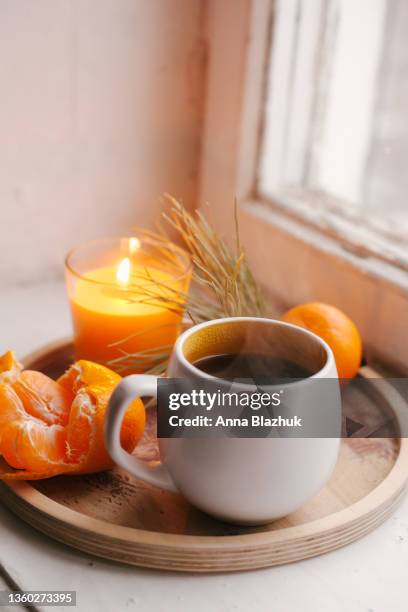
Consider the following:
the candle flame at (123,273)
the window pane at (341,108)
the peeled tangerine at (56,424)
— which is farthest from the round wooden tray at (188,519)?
the window pane at (341,108)

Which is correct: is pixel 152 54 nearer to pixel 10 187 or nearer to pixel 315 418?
pixel 10 187

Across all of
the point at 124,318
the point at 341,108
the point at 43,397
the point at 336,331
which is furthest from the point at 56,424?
the point at 341,108

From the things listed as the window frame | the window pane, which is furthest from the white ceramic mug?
the window pane

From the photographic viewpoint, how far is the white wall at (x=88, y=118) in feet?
2.56

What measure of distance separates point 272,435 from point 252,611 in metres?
0.11

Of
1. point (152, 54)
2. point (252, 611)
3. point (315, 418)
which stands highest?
point (152, 54)

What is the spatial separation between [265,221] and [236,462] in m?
0.43

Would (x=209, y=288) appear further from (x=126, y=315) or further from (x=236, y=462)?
(x=236, y=462)

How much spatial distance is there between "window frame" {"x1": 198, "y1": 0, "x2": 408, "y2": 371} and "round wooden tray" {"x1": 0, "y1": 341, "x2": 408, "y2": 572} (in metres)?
0.17

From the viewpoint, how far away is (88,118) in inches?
32.9

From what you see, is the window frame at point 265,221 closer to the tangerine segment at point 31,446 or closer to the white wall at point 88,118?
the white wall at point 88,118

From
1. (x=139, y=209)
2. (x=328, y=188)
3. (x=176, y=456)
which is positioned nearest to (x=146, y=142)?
(x=139, y=209)

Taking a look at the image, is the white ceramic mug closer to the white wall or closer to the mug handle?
the mug handle

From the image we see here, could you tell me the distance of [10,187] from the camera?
2.68 ft
